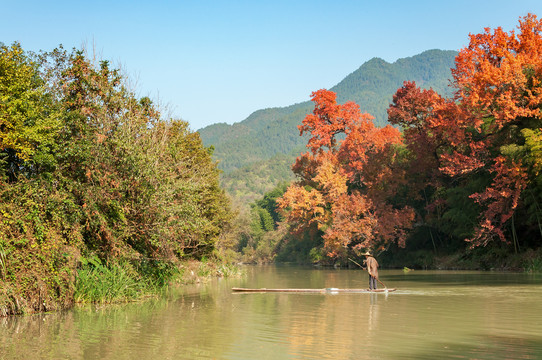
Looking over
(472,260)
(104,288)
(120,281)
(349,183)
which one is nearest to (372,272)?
(120,281)

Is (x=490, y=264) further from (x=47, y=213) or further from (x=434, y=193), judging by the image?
(x=47, y=213)

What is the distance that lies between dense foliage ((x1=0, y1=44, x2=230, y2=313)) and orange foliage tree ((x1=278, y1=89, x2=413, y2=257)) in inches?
1129

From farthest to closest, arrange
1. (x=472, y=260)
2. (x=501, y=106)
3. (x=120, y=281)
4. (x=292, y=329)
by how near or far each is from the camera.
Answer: (x=472, y=260), (x=501, y=106), (x=120, y=281), (x=292, y=329)

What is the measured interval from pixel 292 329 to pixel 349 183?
1817 inches

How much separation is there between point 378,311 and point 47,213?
10042 mm

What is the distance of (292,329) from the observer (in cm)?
1377

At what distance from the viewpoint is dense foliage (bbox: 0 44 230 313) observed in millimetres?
16406

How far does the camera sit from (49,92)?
2077cm

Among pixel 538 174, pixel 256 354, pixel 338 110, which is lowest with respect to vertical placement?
pixel 256 354

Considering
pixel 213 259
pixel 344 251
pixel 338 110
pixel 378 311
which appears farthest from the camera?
pixel 338 110

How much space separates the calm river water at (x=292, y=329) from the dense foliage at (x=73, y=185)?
4.74 feet

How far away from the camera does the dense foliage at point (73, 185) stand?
16.4 m

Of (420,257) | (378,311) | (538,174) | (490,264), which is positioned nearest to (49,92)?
(378,311)

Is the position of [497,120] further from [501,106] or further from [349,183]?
[349,183]
